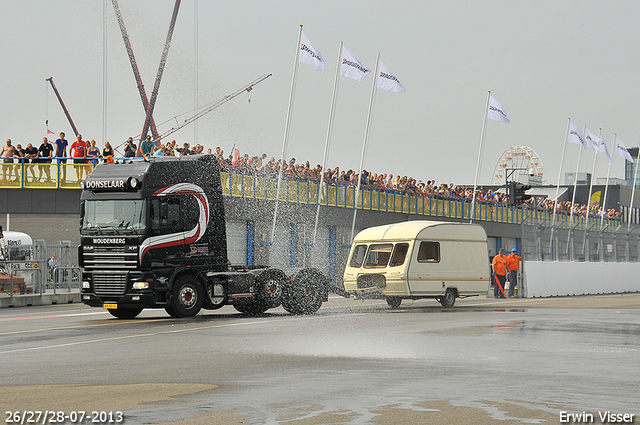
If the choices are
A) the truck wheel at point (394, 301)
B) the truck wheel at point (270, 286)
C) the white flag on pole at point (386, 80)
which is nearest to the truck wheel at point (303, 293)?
the truck wheel at point (270, 286)

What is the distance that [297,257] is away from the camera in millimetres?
39656

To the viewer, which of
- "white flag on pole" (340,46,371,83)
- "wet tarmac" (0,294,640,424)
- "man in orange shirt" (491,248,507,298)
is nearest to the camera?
"wet tarmac" (0,294,640,424)

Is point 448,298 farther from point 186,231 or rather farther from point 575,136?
point 575,136

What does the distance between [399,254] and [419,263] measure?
0.64 m

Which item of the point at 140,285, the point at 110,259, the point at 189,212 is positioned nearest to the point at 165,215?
the point at 189,212

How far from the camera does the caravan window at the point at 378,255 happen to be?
27.9m

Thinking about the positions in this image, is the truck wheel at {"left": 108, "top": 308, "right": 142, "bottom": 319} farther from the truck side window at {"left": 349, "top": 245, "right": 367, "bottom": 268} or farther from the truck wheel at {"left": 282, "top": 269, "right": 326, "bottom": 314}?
the truck side window at {"left": 349, "top": 245, "right": 367, "bottom": 268}

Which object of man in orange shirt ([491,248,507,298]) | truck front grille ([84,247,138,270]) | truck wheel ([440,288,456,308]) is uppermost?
man in orange shirt ([491,248,507,298])

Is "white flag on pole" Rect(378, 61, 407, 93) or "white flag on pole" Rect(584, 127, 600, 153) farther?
"white flag on pole" Rect(584, 127, 600, 153)

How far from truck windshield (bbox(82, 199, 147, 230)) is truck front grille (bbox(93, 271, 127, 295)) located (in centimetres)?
111

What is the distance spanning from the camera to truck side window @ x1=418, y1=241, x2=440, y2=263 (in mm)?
27609

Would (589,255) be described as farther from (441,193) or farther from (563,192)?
(563,192)

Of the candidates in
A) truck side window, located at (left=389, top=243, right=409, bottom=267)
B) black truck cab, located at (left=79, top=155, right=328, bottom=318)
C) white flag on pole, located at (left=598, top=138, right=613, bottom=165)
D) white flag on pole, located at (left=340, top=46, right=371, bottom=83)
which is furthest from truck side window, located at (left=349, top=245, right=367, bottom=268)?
white flag on pole, located at (left=598, top=138, right=613, bottom=165)

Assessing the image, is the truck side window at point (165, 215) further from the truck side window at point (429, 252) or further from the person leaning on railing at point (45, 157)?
the person leaning on railing at point (45, 157)
